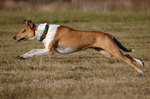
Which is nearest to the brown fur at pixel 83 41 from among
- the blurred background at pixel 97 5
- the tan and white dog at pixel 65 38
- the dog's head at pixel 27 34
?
the tan and white dog at pixel 65 38

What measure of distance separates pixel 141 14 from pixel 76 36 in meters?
22.7

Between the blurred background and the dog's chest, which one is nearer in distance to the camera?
the dog's chest

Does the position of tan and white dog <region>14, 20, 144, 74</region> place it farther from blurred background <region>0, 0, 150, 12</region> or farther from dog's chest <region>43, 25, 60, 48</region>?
blurred background <region>0, 0, 150, 12</region>

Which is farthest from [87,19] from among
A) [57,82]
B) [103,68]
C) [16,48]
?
[57,82]

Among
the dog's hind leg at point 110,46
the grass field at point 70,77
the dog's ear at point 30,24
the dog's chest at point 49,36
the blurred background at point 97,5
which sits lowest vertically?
the blurred background at point 97,5

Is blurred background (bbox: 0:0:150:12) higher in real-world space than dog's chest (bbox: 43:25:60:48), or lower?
lower

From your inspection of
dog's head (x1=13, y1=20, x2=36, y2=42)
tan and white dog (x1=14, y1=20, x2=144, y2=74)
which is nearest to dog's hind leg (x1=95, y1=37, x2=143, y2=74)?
tan and white dog (x1=14, y1=20, x2=144, y2=74)

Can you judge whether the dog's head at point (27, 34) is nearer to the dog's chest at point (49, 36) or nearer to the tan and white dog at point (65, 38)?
the tan and white dog at point (65, 38)

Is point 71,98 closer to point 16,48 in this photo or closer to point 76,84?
point 76,84

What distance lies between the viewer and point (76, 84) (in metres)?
7.84

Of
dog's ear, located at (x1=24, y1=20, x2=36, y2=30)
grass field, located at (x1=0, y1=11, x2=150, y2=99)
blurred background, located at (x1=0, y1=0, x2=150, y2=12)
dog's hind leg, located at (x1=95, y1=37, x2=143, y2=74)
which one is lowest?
blurred background, located at (x1=0, y1=0, x2=150, y2=12)

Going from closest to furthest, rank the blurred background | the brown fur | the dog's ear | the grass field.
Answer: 1. the grass field
2. the dog's ear
3. the brown fur
4. the blurred background

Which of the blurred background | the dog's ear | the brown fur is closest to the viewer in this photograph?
the dog's ear

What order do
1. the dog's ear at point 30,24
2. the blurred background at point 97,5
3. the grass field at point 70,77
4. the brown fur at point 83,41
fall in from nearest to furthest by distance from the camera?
the grass field at point 70,77, the dog's ear at point 30,24, the brown fur at point 83,41, the blurred background at point 97,5
